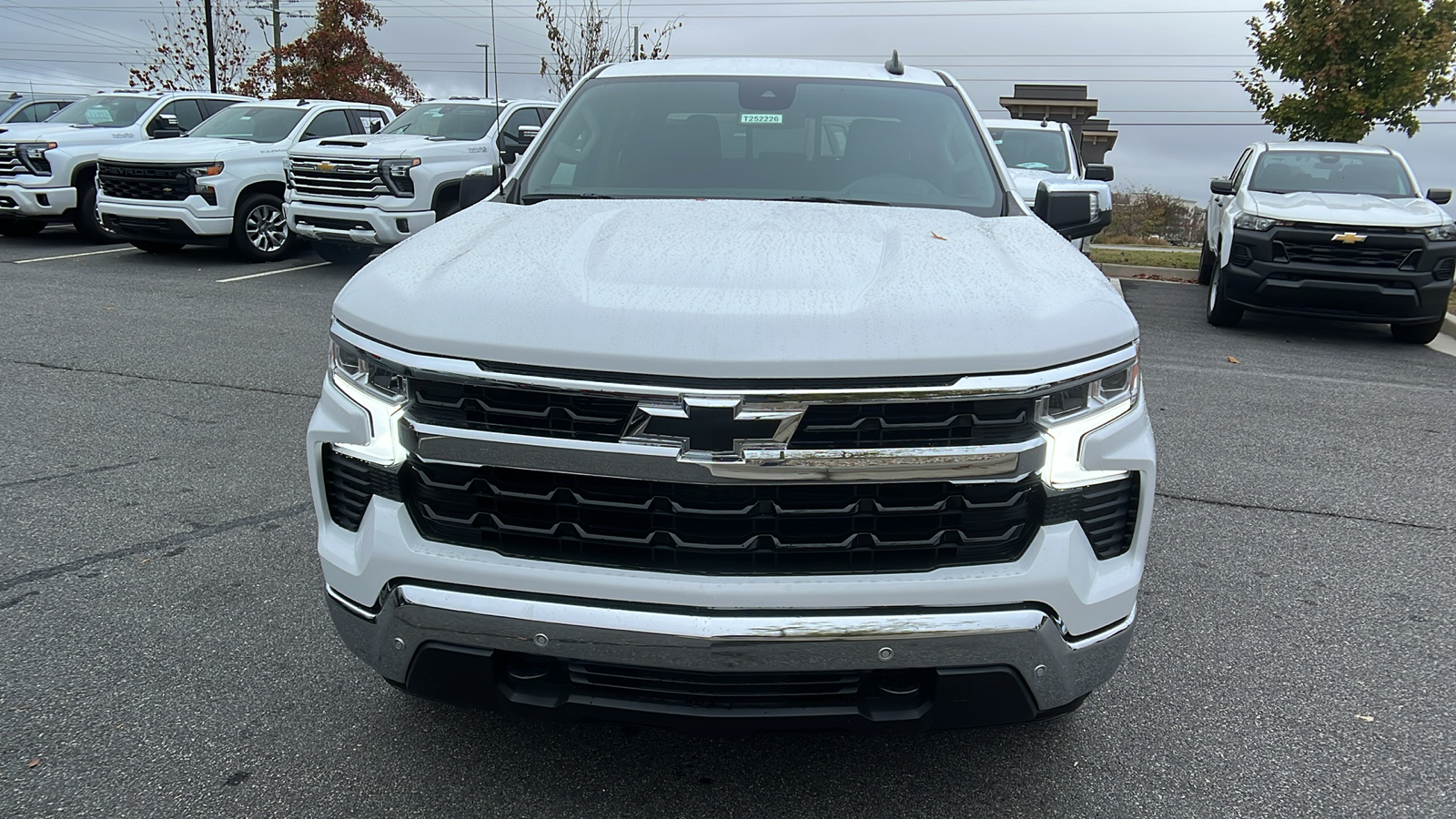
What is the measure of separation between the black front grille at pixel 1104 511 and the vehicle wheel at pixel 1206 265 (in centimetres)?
1184

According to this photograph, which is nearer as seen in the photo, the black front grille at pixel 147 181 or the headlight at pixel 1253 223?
the headlight at pixel 1253 223

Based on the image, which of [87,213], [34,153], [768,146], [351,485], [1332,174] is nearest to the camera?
[351,485]

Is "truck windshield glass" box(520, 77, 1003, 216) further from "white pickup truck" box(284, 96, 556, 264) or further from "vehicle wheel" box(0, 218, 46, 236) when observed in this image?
"vehicle wheel" box(0, 218, 46, 236)

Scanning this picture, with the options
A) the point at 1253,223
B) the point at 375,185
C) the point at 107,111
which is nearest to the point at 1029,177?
the point at 1253,223

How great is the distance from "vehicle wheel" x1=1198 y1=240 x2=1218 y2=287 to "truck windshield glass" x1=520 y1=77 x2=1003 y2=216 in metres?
A: 10.5

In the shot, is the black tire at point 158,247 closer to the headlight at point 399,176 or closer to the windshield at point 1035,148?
the headlight at point 399,176

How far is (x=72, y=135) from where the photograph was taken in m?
13.9

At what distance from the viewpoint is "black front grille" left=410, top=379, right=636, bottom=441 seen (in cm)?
213

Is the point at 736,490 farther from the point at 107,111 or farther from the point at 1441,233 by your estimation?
the point at 107,111

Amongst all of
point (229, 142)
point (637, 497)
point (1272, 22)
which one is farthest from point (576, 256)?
point (1272, 22)

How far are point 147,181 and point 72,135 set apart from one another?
112 inches

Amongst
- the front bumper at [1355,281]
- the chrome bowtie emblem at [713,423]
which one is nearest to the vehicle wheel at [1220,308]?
the front bumper at [1355,281]

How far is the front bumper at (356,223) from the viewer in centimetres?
1121

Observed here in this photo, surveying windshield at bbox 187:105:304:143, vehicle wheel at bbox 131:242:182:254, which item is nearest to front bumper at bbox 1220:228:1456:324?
windshield at bbox 187:105:304:143
